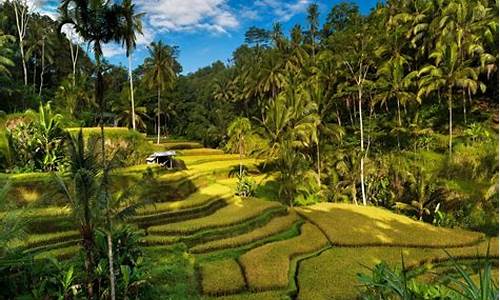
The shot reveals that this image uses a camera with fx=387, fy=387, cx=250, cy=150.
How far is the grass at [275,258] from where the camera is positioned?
1191 centimetres

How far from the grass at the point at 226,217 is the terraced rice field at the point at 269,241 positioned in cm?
4

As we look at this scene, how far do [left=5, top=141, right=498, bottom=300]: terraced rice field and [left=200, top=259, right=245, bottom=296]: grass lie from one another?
0.10 ft

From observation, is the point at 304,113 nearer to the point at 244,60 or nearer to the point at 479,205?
the point at 479,205

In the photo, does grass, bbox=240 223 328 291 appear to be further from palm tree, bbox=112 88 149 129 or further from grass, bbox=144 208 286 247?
palm tree, bbox=112 88 149 129

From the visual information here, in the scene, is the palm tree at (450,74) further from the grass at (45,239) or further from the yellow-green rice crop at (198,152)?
the grass at (45,239)

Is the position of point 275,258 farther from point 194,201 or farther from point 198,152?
point 198,152

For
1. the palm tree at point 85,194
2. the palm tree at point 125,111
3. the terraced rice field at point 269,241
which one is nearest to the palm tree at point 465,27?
the terraced rice field at point 269,241

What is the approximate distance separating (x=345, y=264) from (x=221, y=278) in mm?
4416

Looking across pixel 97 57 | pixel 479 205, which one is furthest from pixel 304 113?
pixel 97 57

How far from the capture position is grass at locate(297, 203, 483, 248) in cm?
1544

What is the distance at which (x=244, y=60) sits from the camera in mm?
49719

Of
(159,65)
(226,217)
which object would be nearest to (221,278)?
(226,217)

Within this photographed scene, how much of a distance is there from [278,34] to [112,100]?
1991 cm

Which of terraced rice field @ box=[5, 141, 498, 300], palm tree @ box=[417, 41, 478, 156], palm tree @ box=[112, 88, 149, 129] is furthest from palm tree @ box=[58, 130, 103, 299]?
palm tree @ box=[112, 88, 149, 129]
